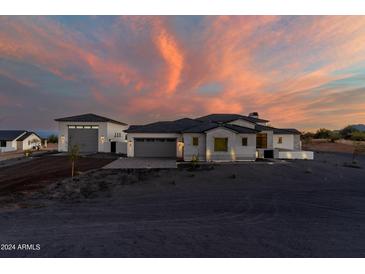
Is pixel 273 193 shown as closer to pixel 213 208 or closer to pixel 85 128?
pixel 213 208

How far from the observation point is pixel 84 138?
26.2 m

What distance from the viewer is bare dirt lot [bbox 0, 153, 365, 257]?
4.80 m

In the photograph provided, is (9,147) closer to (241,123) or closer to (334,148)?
(241,123)

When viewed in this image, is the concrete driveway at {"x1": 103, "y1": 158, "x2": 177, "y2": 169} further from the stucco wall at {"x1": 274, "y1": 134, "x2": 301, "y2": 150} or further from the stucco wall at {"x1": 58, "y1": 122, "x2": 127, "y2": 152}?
the stucco wall at {"x1": 274, "y1": 134, "x2": 301, "y2": 150}

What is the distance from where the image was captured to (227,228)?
582cm

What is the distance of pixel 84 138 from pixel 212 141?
18528 mm

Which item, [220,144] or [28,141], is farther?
[28,141]

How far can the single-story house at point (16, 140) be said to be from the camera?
32250mm

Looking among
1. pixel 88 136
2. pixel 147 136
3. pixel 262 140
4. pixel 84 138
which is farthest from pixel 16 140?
pixel 262 140

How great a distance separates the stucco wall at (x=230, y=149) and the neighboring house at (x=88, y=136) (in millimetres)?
13174

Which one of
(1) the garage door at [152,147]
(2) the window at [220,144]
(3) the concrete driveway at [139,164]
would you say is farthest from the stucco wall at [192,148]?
(1) the garage door at [152,147]

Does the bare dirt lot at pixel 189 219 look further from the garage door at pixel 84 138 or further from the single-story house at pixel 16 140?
the single-story house at pixel 16 140

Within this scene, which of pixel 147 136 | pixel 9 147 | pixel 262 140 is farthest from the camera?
pixel 9 147

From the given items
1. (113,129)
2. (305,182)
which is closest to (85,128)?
(113,129)
